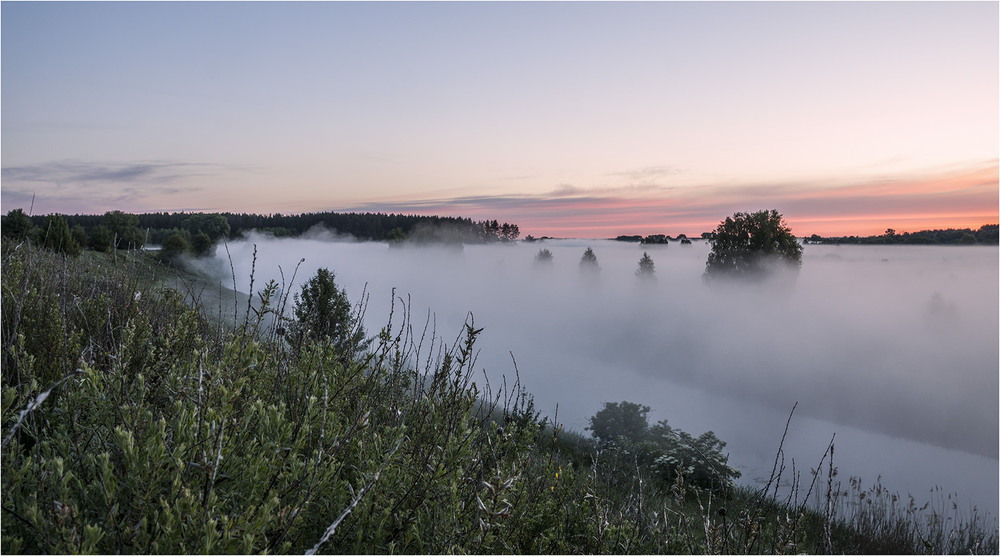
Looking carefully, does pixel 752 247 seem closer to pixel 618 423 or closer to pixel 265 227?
pixel 618 423

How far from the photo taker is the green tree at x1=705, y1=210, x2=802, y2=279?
163ft

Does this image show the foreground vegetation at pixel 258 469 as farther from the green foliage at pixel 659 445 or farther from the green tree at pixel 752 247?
the green tree at pixel 752 247

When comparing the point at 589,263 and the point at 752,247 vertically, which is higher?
the point at 752,247

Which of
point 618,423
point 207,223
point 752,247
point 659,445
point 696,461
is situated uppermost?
point 207,223

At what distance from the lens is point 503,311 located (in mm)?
122312

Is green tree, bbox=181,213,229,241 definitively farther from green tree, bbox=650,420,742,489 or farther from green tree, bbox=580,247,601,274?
green tree, bbox=650,420,742,489

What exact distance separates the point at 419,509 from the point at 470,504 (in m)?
0.29

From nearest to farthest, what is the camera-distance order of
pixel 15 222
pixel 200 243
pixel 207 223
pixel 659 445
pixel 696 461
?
pixel 696 461, pixel 659 445, pixel 15 222, pixel 200 243, pixel 207 223

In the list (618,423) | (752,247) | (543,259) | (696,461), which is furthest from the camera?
(543,259)

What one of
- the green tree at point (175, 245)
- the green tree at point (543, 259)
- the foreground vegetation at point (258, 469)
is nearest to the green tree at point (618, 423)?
the foreground vegetation at point (258, 469)

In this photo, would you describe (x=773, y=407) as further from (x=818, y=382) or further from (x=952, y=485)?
(x=952, y=485)

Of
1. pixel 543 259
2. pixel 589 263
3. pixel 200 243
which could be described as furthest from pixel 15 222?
pixel 543 259

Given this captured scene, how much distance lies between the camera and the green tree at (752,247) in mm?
49812

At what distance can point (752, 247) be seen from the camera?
50781 mm
